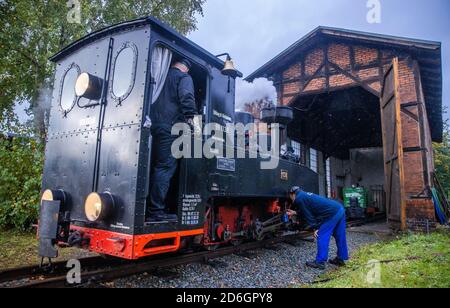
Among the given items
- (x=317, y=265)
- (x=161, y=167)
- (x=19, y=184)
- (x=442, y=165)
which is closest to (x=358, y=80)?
(x=317, y=265)

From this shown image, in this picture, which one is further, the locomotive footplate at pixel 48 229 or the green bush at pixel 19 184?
the green bush at pixel 19 184

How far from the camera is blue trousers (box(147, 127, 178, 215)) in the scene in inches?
146

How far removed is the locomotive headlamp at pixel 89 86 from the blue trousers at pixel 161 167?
2.99 ft

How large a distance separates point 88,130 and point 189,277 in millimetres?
2274

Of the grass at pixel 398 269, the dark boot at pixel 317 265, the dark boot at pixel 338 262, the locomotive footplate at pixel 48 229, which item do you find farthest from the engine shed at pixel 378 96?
the locomotive footplate at pixel 48 229

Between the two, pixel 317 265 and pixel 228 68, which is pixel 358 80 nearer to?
pixel 228 68

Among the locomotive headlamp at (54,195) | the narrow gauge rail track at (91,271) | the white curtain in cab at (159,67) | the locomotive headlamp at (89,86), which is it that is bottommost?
the narrow gauge rail track at (91,271)

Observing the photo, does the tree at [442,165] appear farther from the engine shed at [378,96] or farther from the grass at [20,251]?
the grass at [20,251]

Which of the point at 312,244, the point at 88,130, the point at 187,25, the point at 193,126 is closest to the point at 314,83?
the point at 187,25

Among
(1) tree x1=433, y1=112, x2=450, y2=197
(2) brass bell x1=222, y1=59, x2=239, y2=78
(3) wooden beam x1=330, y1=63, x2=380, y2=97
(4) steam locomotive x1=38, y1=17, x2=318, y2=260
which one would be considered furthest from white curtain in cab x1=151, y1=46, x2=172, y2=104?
(1) tree x1=433, y1=112, x2=450, y2=197

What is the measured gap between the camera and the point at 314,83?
11.3 metres

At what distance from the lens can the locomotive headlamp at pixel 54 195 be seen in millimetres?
3854

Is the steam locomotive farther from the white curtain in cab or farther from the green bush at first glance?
the green bush

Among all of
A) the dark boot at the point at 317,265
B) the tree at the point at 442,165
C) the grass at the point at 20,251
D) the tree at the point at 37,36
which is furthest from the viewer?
the tree at the point at 442,165
